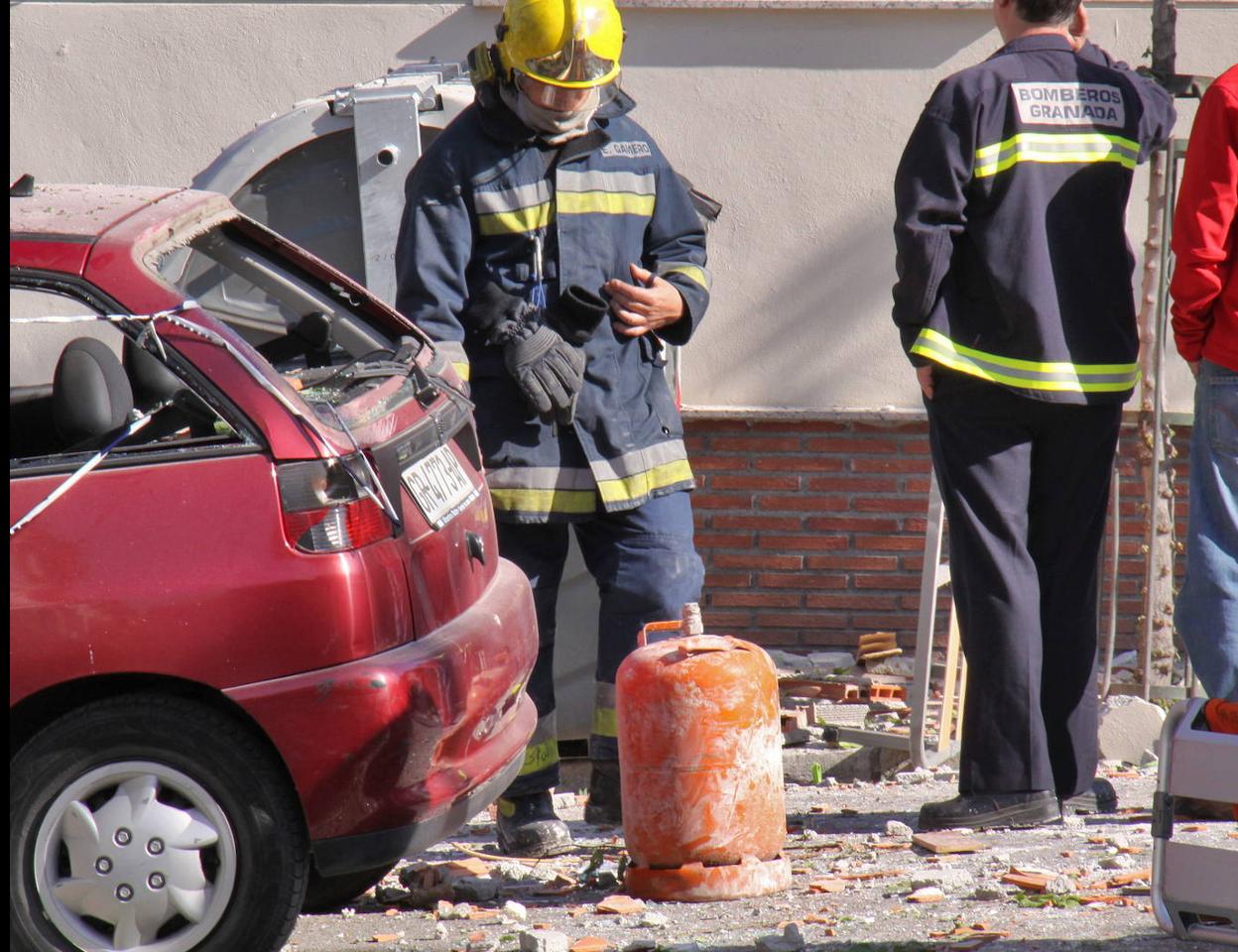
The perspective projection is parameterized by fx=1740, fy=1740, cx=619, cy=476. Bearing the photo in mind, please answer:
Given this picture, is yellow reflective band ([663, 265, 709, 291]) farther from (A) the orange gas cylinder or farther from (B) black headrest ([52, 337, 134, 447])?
(B) black headrest ([52, 337, 134, 447])

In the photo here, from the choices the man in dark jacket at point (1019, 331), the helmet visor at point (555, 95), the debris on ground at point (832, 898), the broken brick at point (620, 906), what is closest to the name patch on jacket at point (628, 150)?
the helmet visor at point (555, 95)

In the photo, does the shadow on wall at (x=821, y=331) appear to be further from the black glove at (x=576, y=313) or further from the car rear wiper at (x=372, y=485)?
the car rear wiper at (x=372, y=485)

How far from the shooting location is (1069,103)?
4434mm

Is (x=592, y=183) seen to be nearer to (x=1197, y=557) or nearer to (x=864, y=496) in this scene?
(x=1197, y=557)

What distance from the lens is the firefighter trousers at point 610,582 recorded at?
15.3ft

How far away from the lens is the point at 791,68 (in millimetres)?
6848

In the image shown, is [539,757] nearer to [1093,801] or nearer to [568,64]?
[1093,801]

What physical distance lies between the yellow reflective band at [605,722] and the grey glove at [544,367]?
83cm

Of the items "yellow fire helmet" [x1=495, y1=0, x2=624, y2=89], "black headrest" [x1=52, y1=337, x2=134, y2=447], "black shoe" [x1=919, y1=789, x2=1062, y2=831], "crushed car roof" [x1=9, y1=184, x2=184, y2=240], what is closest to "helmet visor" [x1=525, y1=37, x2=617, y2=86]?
"yellow fire helmet" [x1=495, y1=0, x2=624, y2=89]

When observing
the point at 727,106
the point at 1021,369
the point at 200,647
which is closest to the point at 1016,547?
the point at 1021,369

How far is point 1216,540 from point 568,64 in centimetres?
204

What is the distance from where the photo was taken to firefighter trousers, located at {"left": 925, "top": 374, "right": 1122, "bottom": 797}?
4484 millimetres

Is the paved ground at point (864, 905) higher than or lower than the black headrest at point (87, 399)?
lower

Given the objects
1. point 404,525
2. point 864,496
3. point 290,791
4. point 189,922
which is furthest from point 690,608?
point 864,496
